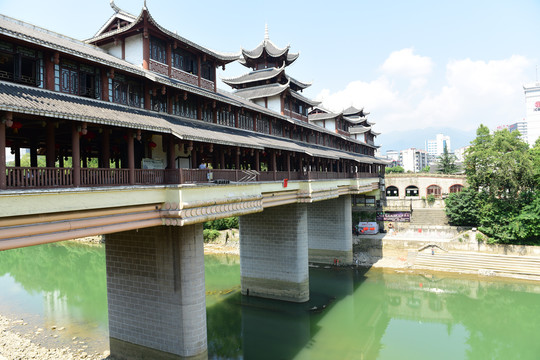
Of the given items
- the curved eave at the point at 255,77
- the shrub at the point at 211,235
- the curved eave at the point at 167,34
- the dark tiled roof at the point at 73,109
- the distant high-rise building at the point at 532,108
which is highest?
the distant high-rise building at the point at 532,108

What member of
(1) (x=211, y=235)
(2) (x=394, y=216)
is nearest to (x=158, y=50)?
(1) (x=211, y=235)

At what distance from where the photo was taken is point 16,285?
30.2m

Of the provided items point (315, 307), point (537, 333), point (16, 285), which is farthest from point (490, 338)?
point (16, 285)

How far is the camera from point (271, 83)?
106 feet

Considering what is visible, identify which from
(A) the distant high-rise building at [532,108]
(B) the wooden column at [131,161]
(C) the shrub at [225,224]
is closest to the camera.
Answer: (B) the wooden column at [131,161]

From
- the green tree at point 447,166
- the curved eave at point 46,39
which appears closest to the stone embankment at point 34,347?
the curved eave at point 46,39

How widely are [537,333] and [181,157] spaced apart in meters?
24.1

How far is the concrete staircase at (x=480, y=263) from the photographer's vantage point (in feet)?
101

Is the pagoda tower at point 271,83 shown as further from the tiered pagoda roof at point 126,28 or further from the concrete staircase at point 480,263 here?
the concrete staircase at point 480,263

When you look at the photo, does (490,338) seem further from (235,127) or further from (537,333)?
(235,127)

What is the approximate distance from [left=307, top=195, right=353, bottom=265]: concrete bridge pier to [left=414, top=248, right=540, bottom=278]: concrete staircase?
23.4ft

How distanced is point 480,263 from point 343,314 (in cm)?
1640

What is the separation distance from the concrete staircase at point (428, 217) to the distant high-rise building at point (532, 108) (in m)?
84.9

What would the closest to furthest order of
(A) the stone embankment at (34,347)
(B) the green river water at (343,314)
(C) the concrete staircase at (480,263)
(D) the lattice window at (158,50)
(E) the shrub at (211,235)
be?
(D) the lattice window at (158,50)
(A) the stone embankment at (34,347)
(B) the green river water at (343,314)
(C) the concrete staircase at (480,263)
(E) the shrub at (211,235)
